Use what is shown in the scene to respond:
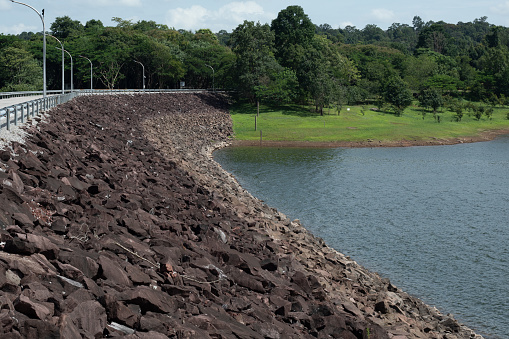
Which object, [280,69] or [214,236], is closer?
[214,236]

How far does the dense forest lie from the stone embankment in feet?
259

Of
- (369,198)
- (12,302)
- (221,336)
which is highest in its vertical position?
(12,302)

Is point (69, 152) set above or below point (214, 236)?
above

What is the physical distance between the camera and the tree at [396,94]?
115562 millimetres

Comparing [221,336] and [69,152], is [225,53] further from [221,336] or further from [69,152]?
[221,336]

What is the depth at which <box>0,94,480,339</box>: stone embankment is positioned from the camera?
9.52 metres

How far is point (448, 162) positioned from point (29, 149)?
50380mm

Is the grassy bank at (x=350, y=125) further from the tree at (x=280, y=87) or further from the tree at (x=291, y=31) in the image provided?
the tree at (x=291, y=31)

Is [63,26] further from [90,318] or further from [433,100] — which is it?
[90,318]

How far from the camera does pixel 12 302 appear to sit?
28.6ft

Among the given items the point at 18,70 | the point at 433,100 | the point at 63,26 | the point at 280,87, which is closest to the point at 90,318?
the point at 280,87

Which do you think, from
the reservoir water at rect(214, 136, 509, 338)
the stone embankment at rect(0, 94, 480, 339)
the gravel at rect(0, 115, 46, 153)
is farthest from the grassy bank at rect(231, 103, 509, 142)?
the gravel at rect(0, 115, 46, 153)

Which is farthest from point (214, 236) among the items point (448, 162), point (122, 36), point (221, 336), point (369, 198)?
point (122, 36)

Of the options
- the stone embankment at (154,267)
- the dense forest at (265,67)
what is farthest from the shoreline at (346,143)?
the stone embankment at (154,267)
